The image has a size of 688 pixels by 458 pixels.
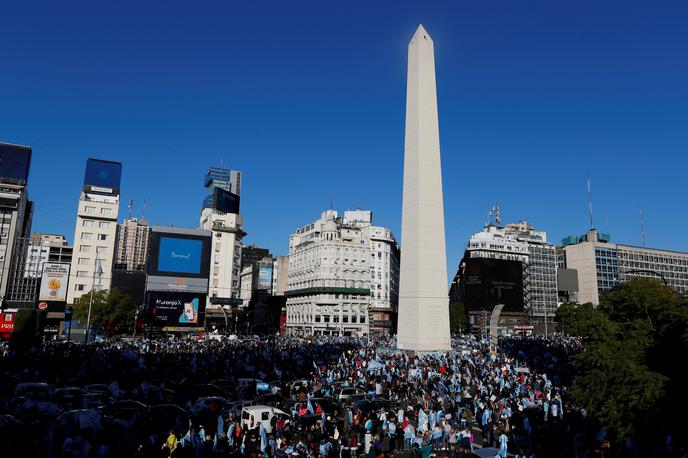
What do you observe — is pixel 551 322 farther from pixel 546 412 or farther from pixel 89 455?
pixel 89 455

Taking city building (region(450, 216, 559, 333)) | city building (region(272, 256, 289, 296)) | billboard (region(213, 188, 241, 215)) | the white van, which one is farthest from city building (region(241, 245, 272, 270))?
the white van

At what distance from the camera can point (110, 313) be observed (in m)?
66.2

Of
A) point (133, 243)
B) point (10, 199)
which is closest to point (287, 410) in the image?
point (10, 199)

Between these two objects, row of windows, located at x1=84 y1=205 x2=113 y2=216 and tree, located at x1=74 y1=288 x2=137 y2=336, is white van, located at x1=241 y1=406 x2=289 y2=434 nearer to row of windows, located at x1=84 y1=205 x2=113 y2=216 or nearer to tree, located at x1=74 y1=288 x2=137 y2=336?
tree, located at x1=74 y1=288 x2=137 y2=336

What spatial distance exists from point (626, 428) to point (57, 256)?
140 metres

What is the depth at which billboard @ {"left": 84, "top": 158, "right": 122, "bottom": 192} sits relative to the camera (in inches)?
3600

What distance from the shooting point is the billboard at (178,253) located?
267ft

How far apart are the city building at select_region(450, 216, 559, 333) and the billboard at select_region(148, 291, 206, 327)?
50.6 meters

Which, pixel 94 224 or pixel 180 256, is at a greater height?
pixel 94 224

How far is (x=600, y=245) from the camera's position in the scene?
130500 millimetres

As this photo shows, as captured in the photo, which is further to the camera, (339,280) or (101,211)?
(339,280)

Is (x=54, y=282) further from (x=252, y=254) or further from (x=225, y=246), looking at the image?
(x=252, y=254)

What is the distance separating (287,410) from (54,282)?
6309cm

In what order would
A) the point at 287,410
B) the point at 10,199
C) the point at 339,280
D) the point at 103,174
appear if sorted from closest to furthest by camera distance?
the point at 287,410
the point at 10,199
the point at 103,174
the point at 339,280
